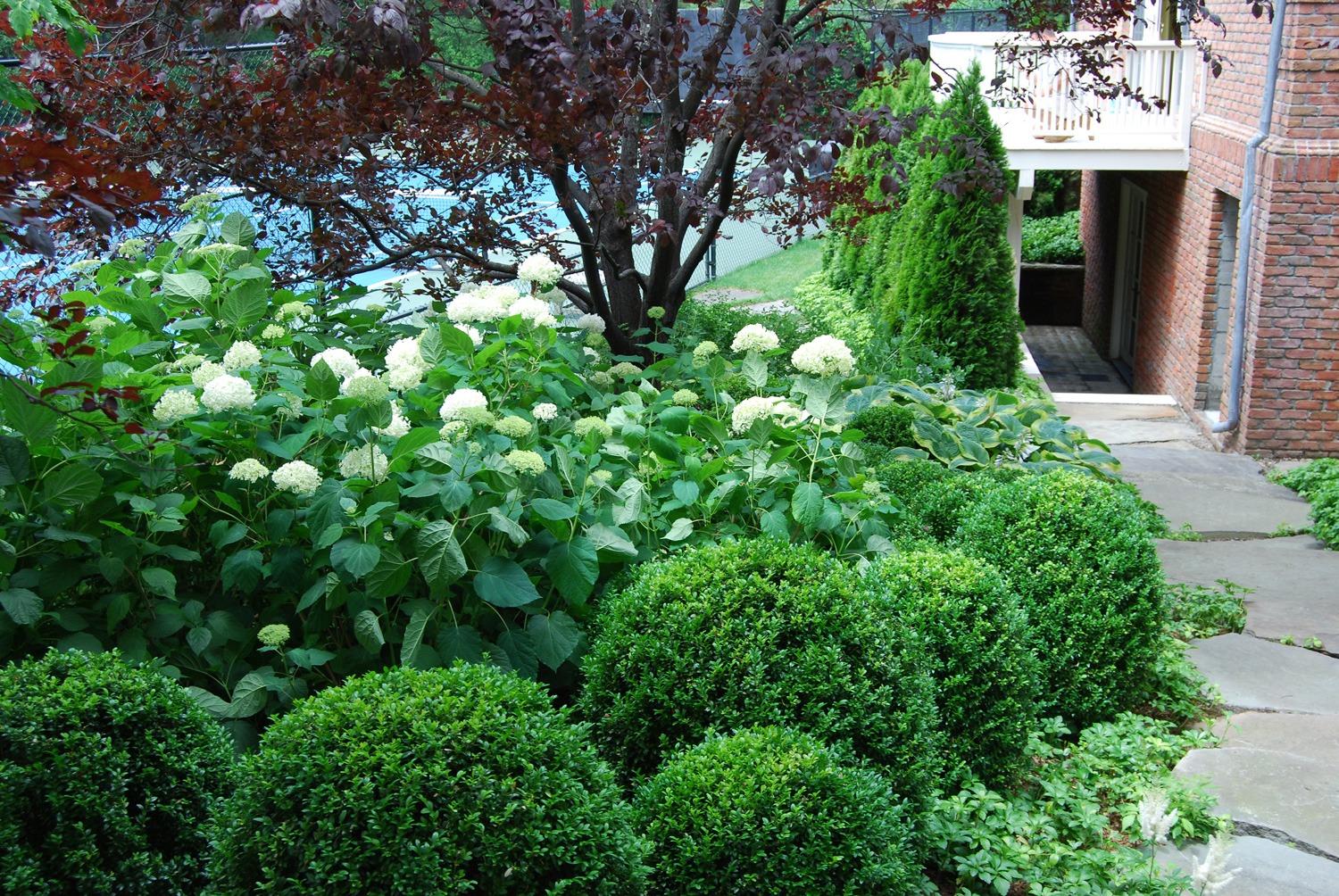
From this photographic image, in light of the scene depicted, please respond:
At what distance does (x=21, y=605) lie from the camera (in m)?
2.76

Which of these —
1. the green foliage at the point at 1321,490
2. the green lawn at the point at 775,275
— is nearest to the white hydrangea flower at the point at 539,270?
the green foliage at the point at 1321,490

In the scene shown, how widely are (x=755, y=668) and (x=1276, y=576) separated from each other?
4.25 m

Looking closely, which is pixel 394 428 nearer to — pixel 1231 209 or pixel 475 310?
pixel 475 310

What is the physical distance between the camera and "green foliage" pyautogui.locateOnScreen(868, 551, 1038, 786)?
3.34m

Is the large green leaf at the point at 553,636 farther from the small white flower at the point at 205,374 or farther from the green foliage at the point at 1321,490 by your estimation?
the green foliage at the point at 1321,490

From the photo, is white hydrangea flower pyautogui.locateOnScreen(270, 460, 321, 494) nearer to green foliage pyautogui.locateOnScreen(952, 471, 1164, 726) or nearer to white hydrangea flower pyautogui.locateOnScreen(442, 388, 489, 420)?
white hydrangea flower pyautogui.locateOnScreen(442, 388, 489, 420)

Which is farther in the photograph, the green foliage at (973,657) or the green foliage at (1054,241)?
the green foliage at (1054,241)

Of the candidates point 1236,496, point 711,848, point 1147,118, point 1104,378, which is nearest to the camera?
point 711,848

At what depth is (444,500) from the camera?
115 inches

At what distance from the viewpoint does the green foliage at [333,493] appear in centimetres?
295

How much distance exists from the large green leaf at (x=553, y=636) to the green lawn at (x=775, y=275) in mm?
12457

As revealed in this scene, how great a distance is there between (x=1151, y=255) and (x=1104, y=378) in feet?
6.85

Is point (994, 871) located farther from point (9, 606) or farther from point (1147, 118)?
→ point (1147, 118)

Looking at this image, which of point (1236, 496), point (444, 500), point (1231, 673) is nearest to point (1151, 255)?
point (1236, 496)
